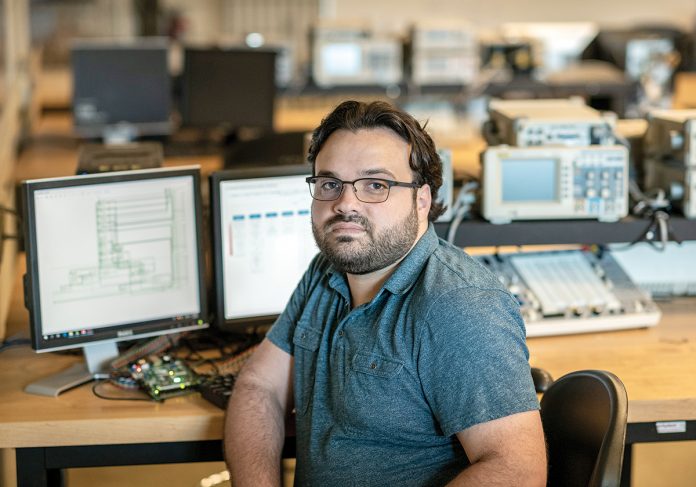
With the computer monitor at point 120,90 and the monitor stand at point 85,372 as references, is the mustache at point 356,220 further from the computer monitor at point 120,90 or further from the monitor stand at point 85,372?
the computer monitor at point 120,90

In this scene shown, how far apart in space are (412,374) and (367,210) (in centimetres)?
30

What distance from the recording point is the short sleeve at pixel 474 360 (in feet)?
5.58

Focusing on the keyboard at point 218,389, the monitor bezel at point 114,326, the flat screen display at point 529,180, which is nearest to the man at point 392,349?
the keyboard at point 218,389

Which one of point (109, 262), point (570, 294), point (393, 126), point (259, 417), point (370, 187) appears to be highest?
point (393, 126)

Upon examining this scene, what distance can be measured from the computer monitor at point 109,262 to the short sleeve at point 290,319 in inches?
12.8

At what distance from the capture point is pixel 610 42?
774cm

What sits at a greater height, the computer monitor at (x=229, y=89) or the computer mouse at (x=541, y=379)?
the computer monitor at (x=229, y=89)

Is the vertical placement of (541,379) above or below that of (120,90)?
below

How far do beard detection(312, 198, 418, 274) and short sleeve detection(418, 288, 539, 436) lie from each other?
0.49ft

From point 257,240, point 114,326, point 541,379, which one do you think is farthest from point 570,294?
point 114,326

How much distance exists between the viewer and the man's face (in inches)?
74.2

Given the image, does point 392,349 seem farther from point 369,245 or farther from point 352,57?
point 352,57

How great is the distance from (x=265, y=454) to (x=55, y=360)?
0.70m

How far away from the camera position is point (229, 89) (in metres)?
5.30
